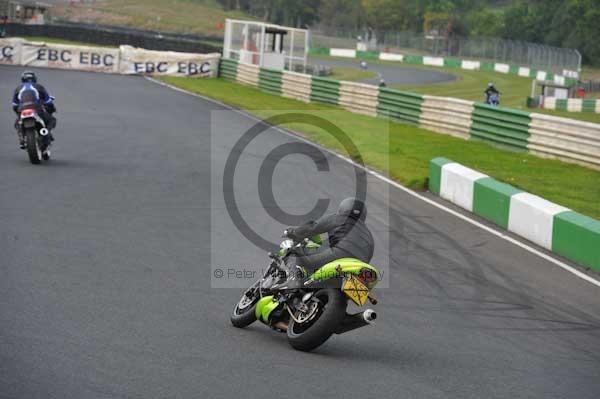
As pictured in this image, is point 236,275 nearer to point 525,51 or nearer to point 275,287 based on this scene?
point 275,287

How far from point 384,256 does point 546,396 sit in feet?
14.1

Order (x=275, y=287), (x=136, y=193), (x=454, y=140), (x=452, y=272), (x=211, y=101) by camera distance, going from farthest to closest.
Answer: (x=211, y=101) < (x=454, y=140) < (x=136, y=193) < (x=452, y=272) < (x=275, y=287)

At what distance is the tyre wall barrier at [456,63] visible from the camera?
194 feet

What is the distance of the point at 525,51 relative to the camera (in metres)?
67.3

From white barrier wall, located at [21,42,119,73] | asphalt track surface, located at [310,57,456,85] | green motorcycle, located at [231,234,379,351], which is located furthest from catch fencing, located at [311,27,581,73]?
green motorcycle, located at [231,234,379,351]

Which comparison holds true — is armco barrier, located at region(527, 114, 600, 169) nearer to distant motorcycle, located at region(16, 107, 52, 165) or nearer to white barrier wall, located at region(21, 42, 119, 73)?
distant motorcycle, located at region(16, 107, 52, 165)

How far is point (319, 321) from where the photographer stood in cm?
676

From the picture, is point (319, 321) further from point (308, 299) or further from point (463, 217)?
point (463, 217)

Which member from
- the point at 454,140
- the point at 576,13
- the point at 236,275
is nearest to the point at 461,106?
the point at 454,140

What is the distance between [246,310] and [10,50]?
110 feet

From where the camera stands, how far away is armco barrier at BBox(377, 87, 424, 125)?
85.4ft

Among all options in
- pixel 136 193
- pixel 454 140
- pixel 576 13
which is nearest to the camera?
pixel 136 193

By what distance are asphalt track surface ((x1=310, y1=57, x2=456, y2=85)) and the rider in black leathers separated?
46.2 meters
